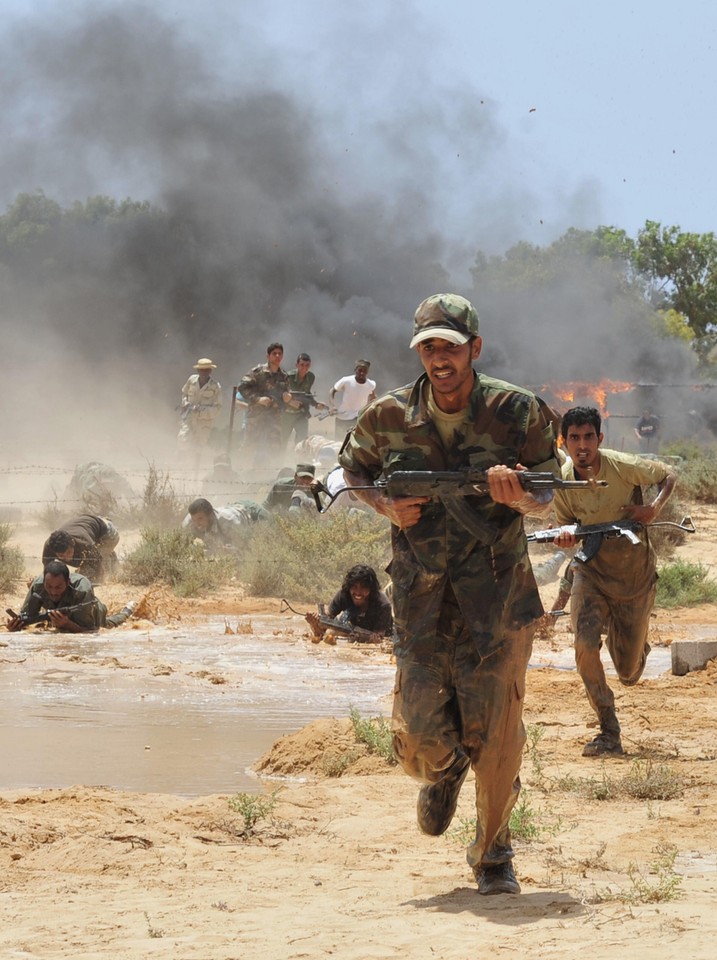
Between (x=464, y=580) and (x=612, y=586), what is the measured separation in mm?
3146

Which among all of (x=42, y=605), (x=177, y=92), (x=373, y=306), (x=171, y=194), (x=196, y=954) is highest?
(x=177, y=92)

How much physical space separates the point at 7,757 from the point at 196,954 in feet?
13.2

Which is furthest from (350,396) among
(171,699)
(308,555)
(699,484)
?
(171,699)

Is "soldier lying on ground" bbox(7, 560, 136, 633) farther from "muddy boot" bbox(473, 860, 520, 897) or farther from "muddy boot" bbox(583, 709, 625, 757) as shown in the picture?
"muddy boot" bbox(473, 860, 520, 897)

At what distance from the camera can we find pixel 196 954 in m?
4.04

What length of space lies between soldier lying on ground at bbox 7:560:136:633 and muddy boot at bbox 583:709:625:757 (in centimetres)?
574

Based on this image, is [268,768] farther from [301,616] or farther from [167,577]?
[167,577]

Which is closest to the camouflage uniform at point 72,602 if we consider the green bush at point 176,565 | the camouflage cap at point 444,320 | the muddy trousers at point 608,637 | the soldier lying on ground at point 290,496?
the green bush at point 176,565

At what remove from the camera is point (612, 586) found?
769 cm

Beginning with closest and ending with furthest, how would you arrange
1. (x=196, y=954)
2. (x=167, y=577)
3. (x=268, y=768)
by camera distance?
(x=196, y=954), (x=268, y=768), (x=167, y=577)

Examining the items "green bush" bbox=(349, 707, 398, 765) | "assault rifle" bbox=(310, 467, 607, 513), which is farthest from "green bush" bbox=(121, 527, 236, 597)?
"assault rifle" bbox=(310, 467, 607, 513)

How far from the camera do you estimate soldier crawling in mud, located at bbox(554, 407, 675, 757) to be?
7.54 metres

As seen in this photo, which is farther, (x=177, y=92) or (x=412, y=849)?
(x=177, y=92)

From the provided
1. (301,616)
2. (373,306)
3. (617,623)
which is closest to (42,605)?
(301,616)
